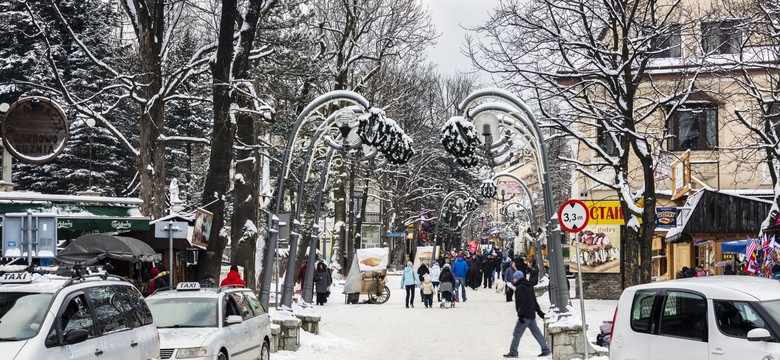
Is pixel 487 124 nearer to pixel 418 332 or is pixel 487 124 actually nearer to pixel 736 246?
pixel 418 332

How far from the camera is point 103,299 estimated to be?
35.3ft

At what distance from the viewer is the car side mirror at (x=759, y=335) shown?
948cm

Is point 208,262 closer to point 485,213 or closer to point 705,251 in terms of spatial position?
point 705,251

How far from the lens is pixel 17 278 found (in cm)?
1012

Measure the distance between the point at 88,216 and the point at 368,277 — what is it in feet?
53.4

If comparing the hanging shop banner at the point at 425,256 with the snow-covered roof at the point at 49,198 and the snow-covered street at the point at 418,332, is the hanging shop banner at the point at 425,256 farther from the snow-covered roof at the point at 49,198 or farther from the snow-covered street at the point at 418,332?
the snow-covered roof at the point at 49,198

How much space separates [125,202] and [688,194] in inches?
637

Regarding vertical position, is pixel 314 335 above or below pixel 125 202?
below

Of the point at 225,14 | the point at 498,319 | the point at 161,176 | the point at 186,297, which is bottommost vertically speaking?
the point at 498,319

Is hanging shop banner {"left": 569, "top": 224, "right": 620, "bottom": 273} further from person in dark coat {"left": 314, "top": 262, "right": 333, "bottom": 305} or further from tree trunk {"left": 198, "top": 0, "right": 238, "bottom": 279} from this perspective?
tree trunk {"left": 198, "top": 0, "right": 238, "bottom": 279}

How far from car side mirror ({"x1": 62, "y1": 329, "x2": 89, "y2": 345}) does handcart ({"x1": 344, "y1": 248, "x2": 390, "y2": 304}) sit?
91.7 feet

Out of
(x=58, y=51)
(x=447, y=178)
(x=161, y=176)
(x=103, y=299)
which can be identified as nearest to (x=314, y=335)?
(x=161, y=176)

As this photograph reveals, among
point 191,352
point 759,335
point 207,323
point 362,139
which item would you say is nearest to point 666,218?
point 362,139

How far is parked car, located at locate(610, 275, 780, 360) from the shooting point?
985 cm
